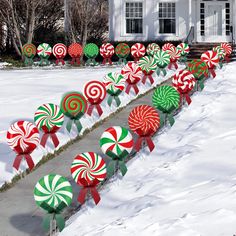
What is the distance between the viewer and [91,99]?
1466cm

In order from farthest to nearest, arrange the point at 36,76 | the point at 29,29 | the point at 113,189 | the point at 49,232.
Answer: the point at 29,29
the point at 36,76
the point at 113,189
the point at 49,232

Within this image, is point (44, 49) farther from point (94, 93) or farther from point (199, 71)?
point (94, 93)

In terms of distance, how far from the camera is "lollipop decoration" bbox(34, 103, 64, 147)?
470 inches

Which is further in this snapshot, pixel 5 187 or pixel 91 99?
pixel 91 99

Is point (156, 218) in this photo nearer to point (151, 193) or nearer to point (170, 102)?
point (151, 193)

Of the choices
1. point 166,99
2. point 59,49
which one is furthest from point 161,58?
point 166,99

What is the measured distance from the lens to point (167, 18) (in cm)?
3162

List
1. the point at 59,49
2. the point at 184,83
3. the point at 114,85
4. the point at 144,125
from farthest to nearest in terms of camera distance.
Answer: the point at 59,49
the point at 114,85
the point at 184,83
the point at 144,125

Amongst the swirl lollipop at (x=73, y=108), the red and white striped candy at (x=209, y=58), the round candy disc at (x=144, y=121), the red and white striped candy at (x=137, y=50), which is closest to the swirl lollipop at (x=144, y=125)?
the round candy disc at (x=144, y=121)

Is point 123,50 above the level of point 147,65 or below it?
above

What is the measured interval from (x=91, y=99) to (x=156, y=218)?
6897mm

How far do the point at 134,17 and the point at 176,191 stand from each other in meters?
23.6

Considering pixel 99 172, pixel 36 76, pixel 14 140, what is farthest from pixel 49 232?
pixel 36 76

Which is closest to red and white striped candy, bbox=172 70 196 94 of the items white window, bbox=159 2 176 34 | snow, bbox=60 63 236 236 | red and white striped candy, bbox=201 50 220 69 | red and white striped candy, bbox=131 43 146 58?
snow, bbox=60 63 236 236
